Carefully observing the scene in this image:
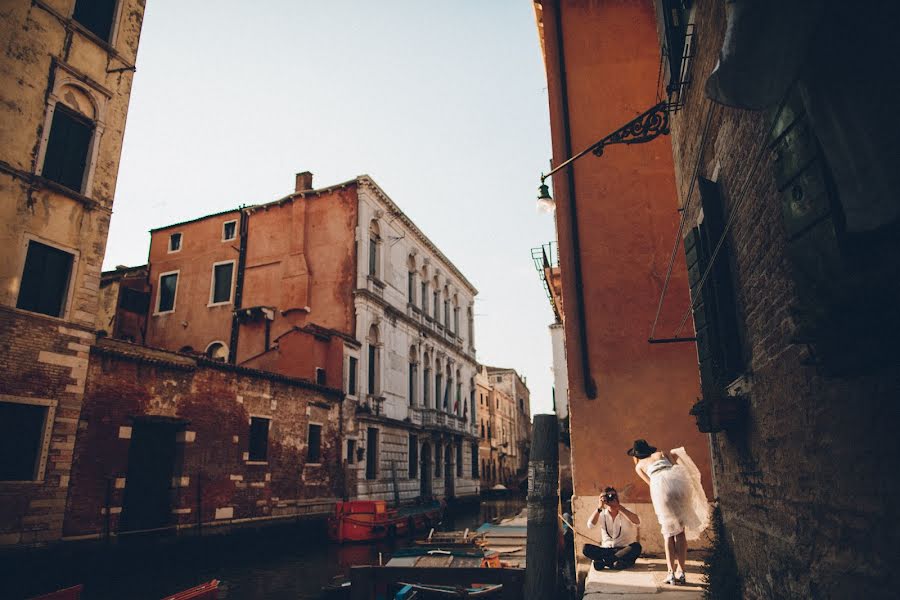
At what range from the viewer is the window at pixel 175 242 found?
26953 millimetres

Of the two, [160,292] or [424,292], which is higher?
[424,292]

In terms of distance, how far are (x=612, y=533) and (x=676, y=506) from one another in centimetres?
143

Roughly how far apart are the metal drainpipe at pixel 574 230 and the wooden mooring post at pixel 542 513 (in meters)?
2.93

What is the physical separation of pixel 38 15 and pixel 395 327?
1791 centimetres

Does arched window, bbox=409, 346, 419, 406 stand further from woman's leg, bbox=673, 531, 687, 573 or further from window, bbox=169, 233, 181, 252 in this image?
woman's leg, bbox=673, 531, 687, 573

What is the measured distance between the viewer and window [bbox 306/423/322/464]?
1893 centimetres

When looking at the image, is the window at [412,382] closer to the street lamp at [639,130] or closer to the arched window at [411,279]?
the arched window at [411,279]

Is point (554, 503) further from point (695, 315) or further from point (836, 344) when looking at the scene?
point (836, 344)

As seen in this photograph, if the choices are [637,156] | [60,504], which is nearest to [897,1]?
[637,156]

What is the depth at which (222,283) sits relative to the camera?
2595 cm

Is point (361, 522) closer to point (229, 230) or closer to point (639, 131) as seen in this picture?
point (639, 131)

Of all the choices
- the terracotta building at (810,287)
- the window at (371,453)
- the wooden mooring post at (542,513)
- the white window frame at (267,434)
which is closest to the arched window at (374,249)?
the window at (371,453)

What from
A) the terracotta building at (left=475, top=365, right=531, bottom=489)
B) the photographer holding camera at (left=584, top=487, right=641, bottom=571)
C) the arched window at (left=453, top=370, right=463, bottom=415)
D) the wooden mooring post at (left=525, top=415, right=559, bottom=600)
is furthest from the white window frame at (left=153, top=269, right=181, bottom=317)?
the wooden mooring post at (left=525, top=415, right=559, bottom=600)

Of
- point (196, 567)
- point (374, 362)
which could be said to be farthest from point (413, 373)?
point (196, 567)
